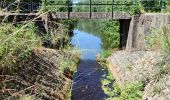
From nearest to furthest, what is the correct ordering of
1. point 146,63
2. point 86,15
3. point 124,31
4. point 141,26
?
point 146,63 < point 141,26 < point 86,15 < point 124,31

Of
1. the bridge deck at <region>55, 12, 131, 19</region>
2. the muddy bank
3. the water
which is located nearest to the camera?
the muddy bank

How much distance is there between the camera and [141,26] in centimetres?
2466

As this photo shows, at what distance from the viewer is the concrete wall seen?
73.9ft

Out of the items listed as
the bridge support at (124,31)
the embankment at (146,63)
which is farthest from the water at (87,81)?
the bridge support at (124,31)

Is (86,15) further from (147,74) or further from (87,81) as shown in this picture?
(147,74)

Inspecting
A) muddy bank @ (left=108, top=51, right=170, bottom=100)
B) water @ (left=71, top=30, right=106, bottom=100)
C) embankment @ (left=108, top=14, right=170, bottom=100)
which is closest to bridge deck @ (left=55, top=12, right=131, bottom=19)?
embankment @ (left=108, top=14, right=170, bottom=100)

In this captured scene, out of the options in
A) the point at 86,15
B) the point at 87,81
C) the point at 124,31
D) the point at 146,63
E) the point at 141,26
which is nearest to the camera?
the point at 146,63

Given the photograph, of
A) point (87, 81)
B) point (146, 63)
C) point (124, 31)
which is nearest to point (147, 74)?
point (146, 63)

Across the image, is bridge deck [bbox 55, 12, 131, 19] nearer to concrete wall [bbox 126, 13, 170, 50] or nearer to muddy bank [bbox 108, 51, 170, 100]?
concrete wall [bbox 126, 13, 170, 50]

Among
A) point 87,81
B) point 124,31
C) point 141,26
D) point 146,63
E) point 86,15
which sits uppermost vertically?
point 86,15

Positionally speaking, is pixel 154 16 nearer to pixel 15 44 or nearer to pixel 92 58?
pixel 92 58

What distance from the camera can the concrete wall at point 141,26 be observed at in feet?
73.9

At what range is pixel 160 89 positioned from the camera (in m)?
11.3

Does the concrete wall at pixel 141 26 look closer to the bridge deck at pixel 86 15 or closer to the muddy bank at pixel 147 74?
the bridge deck at pixel 86 15
